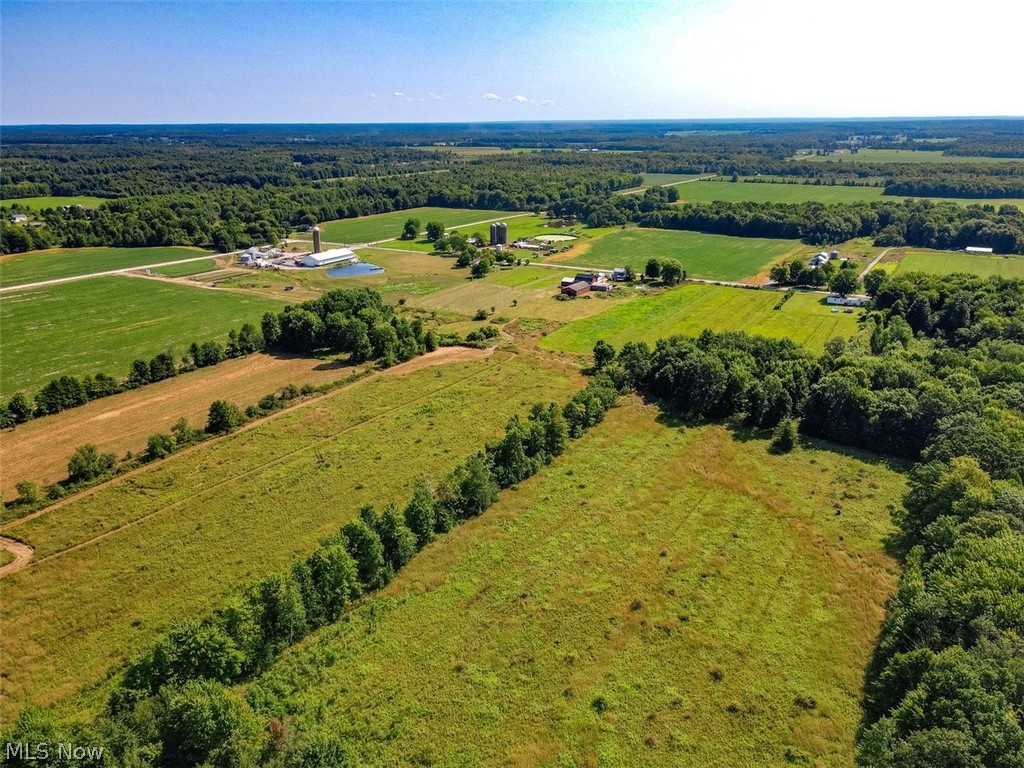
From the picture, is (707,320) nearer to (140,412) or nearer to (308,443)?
(308,443)

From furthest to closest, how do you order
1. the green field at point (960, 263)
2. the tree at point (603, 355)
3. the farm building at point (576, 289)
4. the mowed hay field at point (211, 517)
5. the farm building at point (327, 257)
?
1. the farm building at point (327, 257)
2. the green field at point (960, 263)
3. the farm building at point (576, 289)
4. the tree at point (603, 355)
5. the mowed hay field at point (211, 517)

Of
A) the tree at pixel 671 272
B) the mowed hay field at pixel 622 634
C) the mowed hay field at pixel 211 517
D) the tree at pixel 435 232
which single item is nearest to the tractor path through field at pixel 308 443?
the mowed hay field at pixel 211 517

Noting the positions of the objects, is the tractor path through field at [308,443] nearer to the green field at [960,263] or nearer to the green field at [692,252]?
the green field at [692,252]

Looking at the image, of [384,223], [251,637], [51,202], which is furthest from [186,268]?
[251,637]

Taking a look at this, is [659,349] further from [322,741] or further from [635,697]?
[322,741]

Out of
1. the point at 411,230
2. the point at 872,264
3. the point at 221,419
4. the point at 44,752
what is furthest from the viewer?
the point at 411,230

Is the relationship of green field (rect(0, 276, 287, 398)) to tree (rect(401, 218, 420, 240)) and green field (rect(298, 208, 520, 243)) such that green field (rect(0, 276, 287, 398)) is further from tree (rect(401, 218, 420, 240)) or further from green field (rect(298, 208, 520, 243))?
tree (rect(401, 218, 420, 240))

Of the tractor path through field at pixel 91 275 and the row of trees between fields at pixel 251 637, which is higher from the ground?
the tractor path through field at pixel 91 275
